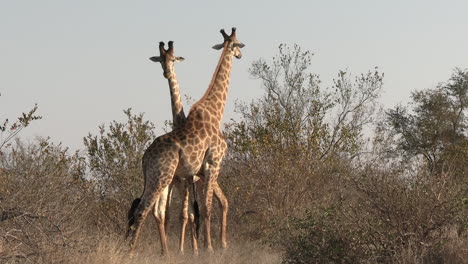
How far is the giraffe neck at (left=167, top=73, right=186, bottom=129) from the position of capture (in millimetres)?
13344

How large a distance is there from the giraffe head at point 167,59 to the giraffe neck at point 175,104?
0.39ft

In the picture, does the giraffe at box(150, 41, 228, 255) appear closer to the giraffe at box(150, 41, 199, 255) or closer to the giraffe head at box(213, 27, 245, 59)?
the giraffe at box(150, 41, 199, 255)

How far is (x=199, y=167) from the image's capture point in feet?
42.2

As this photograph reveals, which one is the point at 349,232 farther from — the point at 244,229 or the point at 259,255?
the point at 244,229

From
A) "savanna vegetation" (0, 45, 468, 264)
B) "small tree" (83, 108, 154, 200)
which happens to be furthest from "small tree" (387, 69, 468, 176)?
"small tree" (83, 108, 154, 200)

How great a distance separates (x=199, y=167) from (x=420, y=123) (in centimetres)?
1941

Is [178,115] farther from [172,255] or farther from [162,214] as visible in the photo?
[172,255]

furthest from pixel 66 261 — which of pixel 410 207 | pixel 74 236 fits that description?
pixel 410 207

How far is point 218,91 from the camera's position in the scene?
45.9ft

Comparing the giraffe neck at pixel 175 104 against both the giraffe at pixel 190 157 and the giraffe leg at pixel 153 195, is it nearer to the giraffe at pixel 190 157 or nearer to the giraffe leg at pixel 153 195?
the giraffe at pixel 190 157

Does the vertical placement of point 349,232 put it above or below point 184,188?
below

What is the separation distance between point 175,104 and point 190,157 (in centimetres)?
116

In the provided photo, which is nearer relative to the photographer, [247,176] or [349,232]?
[349,232]

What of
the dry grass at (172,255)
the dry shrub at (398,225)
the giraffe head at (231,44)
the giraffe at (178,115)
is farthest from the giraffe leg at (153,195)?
the dry shrub at (398,225)
